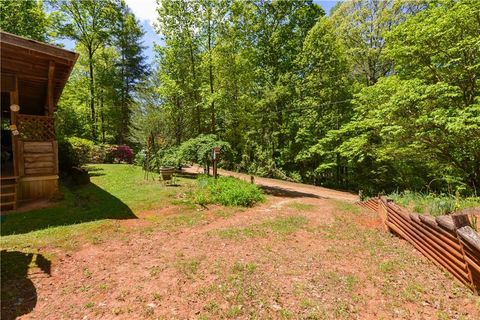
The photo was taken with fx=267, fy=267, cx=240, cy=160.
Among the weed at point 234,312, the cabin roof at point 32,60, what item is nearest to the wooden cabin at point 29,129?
the cabin roof at point 32,60

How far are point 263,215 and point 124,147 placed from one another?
1682cm

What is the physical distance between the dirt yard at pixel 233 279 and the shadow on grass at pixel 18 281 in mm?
17

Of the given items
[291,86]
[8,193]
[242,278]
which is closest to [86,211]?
[8,193]

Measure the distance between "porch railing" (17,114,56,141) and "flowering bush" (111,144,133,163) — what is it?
1288 centimetres

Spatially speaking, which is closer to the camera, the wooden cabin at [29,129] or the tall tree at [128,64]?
the wooden cabin at [29,129]

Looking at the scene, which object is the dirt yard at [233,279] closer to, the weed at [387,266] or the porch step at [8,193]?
the weed at [387,266]

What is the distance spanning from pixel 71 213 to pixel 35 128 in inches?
126

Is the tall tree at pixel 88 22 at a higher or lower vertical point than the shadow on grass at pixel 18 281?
higher

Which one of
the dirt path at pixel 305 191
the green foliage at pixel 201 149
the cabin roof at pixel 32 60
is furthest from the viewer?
the dirt path at pixel 305 191

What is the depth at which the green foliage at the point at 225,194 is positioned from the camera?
410 inches

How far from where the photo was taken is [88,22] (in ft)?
75.4

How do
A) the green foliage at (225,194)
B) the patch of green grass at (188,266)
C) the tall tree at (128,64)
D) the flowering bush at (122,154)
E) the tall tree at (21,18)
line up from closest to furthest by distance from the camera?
the patch of green grass at (188,266) → the green foliage at (225,194) → the tall tree at (21,18) → the flowering bush at (122,154) → the tall tree at (128,64)

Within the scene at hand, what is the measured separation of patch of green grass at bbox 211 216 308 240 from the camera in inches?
277

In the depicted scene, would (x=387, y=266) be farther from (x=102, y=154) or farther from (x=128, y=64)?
(x=128, y=64)
